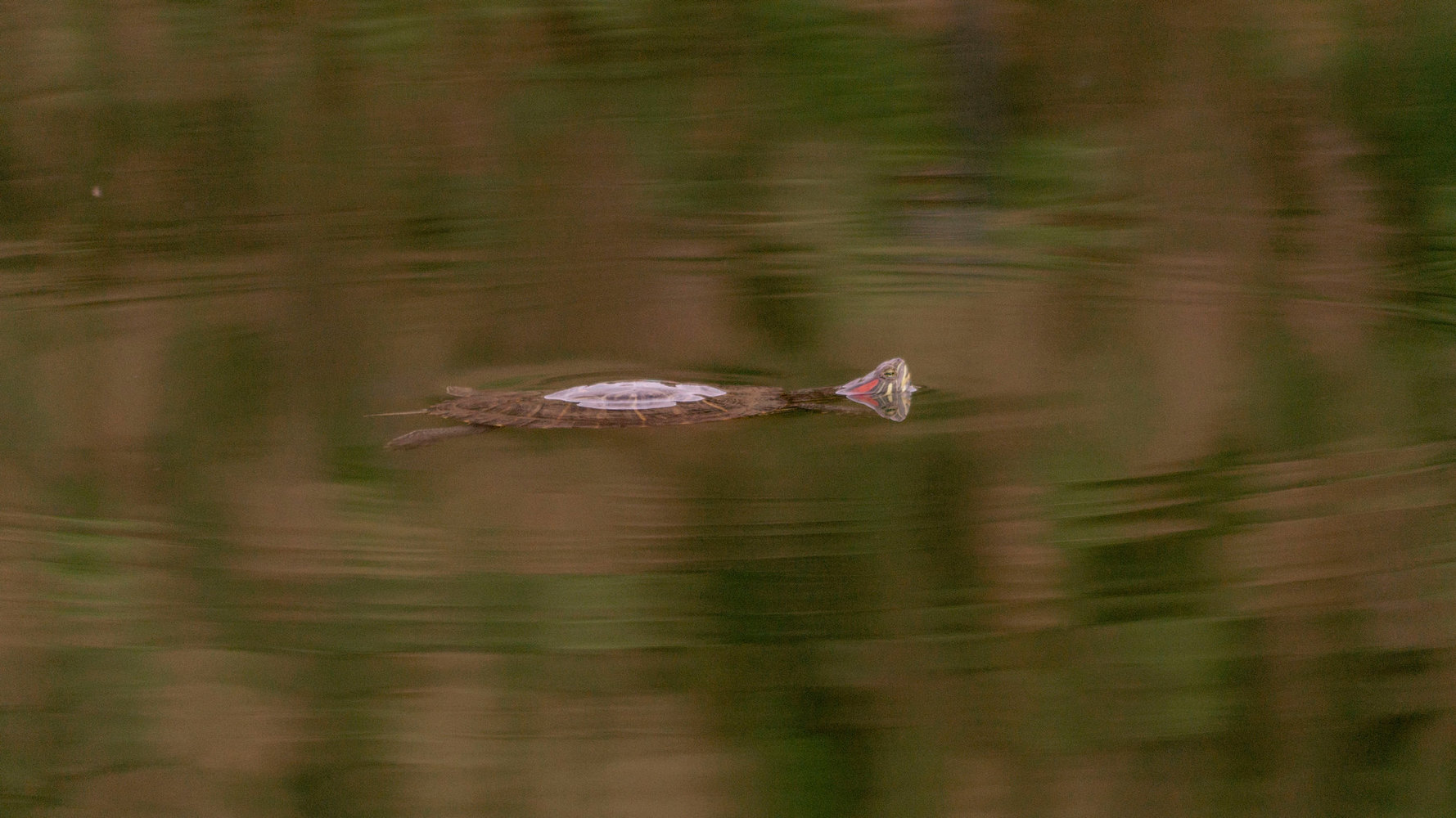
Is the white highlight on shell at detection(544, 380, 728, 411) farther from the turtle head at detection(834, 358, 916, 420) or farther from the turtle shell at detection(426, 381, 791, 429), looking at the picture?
the turtle head at detection(834, 358, 916, 420)

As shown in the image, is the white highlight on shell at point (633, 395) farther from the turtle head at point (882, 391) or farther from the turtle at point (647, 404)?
the turtle head at point (882, 391)

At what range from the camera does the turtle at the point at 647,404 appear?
1.41m

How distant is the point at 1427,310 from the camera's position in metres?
1.60

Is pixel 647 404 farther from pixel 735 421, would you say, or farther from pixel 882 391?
pixel 882 391

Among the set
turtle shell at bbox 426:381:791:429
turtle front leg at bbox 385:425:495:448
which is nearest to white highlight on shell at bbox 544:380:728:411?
turtle shell at bbox 426:381:791:429

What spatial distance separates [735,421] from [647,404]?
0.11m

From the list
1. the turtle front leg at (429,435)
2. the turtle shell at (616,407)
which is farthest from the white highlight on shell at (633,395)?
the turtle front leg at (429,435)

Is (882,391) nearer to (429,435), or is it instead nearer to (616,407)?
(616,407)

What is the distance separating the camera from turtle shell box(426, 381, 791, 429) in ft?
4.61

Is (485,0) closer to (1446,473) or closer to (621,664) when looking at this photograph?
(621,664)

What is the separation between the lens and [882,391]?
145 cm

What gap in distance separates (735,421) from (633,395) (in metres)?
0.13

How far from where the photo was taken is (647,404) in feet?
4.64

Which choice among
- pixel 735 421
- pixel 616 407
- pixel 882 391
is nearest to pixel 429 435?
pixel 616 407
